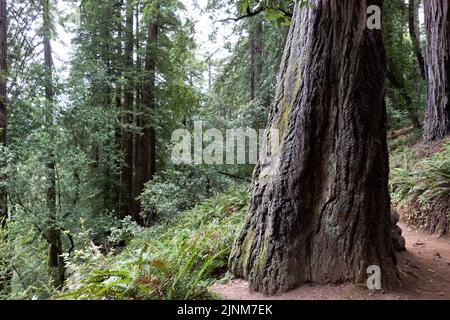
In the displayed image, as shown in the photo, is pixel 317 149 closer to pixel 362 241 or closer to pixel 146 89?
pixel 362 241

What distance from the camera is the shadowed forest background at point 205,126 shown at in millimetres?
3438

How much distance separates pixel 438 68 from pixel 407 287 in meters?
5.94

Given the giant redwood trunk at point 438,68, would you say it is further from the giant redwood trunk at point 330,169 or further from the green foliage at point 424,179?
the giant redwood trunk at point 330,169

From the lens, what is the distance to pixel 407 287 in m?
3.39

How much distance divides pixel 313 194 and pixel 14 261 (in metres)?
5.57

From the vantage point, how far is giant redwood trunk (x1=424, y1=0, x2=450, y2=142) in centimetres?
722

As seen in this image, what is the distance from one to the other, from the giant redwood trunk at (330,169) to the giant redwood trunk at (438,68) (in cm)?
491

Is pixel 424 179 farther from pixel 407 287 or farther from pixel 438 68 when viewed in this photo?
pixel 407 287

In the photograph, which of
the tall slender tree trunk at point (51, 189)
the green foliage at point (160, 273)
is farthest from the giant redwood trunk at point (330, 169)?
the tall slender tree trunk at point (51, 189)

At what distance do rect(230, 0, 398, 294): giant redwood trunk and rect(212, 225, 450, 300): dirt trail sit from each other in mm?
109

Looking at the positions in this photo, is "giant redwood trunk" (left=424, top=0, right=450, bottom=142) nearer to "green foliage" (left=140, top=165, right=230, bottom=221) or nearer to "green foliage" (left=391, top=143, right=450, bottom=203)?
"green foliage" (left=391, top=143, right=450, bottom=203)

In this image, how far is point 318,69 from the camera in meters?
3.55

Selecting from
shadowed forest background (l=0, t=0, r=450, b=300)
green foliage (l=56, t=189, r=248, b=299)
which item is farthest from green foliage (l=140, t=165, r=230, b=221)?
green foliage (l=56, t=189, r=248, b=299)

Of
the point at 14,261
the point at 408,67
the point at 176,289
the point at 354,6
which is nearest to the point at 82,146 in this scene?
the point at 14,261
